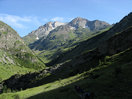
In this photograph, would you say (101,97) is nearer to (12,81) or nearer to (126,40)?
(126,40)

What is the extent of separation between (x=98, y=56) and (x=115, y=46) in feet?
47.5

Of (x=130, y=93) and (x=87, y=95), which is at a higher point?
(x=87, y=95)

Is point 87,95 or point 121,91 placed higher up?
point 87,95

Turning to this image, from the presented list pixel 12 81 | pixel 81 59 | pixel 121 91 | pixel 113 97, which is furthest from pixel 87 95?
pixel 12 81

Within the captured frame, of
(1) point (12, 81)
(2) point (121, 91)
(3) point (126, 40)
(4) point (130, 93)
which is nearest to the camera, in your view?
(4) point (130, 93)

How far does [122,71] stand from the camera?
34.1 m

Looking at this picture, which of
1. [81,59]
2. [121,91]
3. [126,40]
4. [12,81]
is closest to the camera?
[121,91]

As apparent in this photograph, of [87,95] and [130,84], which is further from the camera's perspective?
[130,84]

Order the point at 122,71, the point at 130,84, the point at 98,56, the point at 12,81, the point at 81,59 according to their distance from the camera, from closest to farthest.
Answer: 1. the point at 130,84
2. the point at 122,71
3. the point at 98,56
4. the point at 81,59
5. the point at 12,81

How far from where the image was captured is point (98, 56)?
9544 cm

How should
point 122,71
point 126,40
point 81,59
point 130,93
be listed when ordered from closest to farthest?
point 130,93 → point 122,71 → point 126,40 → point 81,59

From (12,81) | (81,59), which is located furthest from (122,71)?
(12,81)

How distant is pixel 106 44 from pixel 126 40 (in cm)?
1522

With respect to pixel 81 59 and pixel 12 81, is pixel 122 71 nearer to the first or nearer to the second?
pixel 81 59
